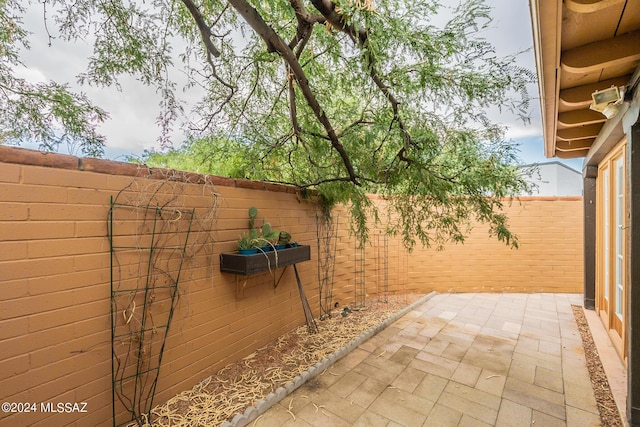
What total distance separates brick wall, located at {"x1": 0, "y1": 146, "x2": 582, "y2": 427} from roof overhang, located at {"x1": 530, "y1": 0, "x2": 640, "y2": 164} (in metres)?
2.39

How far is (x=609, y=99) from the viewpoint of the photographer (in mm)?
1952

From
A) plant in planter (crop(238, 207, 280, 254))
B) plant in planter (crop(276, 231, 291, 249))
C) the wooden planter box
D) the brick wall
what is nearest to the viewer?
the brick wall

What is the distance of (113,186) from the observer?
171cm

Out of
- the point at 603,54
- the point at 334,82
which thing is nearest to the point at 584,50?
the point at 603,54

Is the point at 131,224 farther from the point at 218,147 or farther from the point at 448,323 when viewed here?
the point at 448,323

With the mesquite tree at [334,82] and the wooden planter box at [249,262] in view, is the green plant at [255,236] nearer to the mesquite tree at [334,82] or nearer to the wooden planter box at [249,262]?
the wooden planter box at [249,262]

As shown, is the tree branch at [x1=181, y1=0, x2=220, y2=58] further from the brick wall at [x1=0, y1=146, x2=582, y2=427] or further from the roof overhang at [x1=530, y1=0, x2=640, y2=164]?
the roof overhang at [x1=530, y1=0, x2=640, y2=164]

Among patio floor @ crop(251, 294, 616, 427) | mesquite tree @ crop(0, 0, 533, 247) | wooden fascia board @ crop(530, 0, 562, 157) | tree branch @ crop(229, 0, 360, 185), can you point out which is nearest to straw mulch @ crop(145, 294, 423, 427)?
patio floor @ crop(251, 294, 616, 427)

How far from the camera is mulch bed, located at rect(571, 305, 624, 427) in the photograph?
1956mm

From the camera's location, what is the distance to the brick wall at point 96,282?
1.36 meters

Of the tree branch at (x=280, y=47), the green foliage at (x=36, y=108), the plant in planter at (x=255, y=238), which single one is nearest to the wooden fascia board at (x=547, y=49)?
the tree branch at (x=280, y=47)

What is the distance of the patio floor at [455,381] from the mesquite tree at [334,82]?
1274 mm

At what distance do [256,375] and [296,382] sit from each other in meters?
0.35

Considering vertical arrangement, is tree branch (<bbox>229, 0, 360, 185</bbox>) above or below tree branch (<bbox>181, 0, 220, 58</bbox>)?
below
